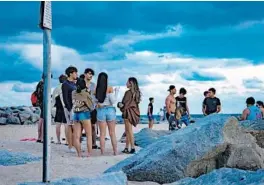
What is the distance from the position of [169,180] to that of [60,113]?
5834mm

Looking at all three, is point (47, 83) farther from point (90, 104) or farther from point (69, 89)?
point (69, 89)

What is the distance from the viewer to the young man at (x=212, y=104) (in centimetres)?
1542

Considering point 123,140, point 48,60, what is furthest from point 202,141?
point 123,140

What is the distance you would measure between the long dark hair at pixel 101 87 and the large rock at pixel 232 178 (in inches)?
189

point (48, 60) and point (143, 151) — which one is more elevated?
point (48, 60)

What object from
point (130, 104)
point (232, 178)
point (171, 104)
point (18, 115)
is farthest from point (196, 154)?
point (18, 115)

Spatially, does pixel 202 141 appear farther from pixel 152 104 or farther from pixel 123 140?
pixel 152 104

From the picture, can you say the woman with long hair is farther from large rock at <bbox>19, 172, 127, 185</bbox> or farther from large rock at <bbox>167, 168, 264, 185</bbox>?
large rock at <bbox>19, 172, 127, 185</bbox>

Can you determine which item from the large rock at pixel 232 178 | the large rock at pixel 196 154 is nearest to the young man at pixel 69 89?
the large rock at pixel 196 154

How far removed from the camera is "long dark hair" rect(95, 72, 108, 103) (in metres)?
11.7

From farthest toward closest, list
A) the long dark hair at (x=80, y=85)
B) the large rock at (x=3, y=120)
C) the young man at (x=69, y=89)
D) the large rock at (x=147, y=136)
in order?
the large rock at (x=3, y=120)
the large rock at (x=147, y=136)
the young man at (x=69, y=89)
the long dark hair at (x=80, y=85)

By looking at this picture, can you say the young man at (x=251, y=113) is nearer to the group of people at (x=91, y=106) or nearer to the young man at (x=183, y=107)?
the group of people at (x=91, y=106)

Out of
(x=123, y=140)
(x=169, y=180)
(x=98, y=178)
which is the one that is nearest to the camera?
(x=98, y=178)

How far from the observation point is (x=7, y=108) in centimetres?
2839
